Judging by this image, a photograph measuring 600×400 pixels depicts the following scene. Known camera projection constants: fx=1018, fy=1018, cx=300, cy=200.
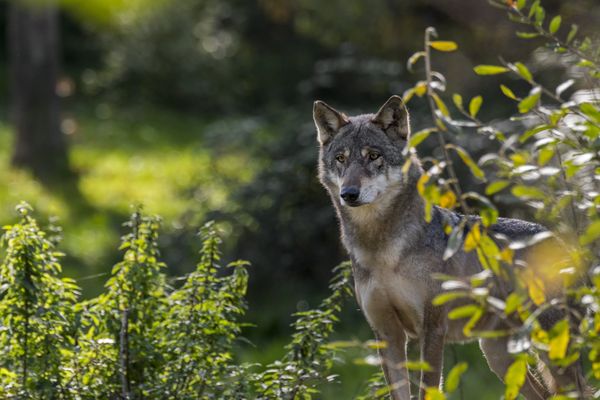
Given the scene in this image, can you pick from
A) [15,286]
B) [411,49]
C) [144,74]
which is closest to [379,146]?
[15,286]

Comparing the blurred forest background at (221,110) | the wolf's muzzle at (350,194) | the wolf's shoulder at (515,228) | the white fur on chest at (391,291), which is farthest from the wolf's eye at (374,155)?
the blurred forest background at (221,110)

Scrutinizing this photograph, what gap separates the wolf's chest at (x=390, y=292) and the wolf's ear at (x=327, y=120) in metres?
0.87

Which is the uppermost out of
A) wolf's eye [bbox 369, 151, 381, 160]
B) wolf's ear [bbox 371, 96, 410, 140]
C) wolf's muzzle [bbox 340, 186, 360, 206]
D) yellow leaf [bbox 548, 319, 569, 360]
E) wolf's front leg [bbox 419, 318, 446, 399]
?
wolf's ear [bbox 371, 96, 410, 140]

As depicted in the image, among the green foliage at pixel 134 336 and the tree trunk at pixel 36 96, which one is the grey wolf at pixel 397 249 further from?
the tree trunk at pixel 36 96

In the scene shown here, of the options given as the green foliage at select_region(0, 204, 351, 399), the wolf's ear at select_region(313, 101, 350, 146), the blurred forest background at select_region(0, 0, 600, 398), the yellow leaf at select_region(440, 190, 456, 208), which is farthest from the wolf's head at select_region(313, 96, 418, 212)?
the yellow leaf at select_region(440, 190, 456, 208)

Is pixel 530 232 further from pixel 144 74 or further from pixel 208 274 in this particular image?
pixel 144 74

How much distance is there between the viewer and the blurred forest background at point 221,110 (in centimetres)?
1089

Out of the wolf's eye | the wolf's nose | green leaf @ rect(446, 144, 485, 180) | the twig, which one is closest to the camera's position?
green leaf @ rect(446, 144, 485, 180)

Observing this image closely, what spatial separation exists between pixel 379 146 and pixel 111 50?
58.7 ft

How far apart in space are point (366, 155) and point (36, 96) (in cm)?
1105

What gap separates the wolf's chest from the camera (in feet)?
17.7

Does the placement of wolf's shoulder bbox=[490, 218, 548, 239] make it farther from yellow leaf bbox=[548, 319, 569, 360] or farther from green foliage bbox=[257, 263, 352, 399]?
yellow leaf bbox=[548, 319, 569, 360]

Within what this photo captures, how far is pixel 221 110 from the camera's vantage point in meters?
21.2

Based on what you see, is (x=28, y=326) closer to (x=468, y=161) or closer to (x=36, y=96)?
(x=468, y=161)
